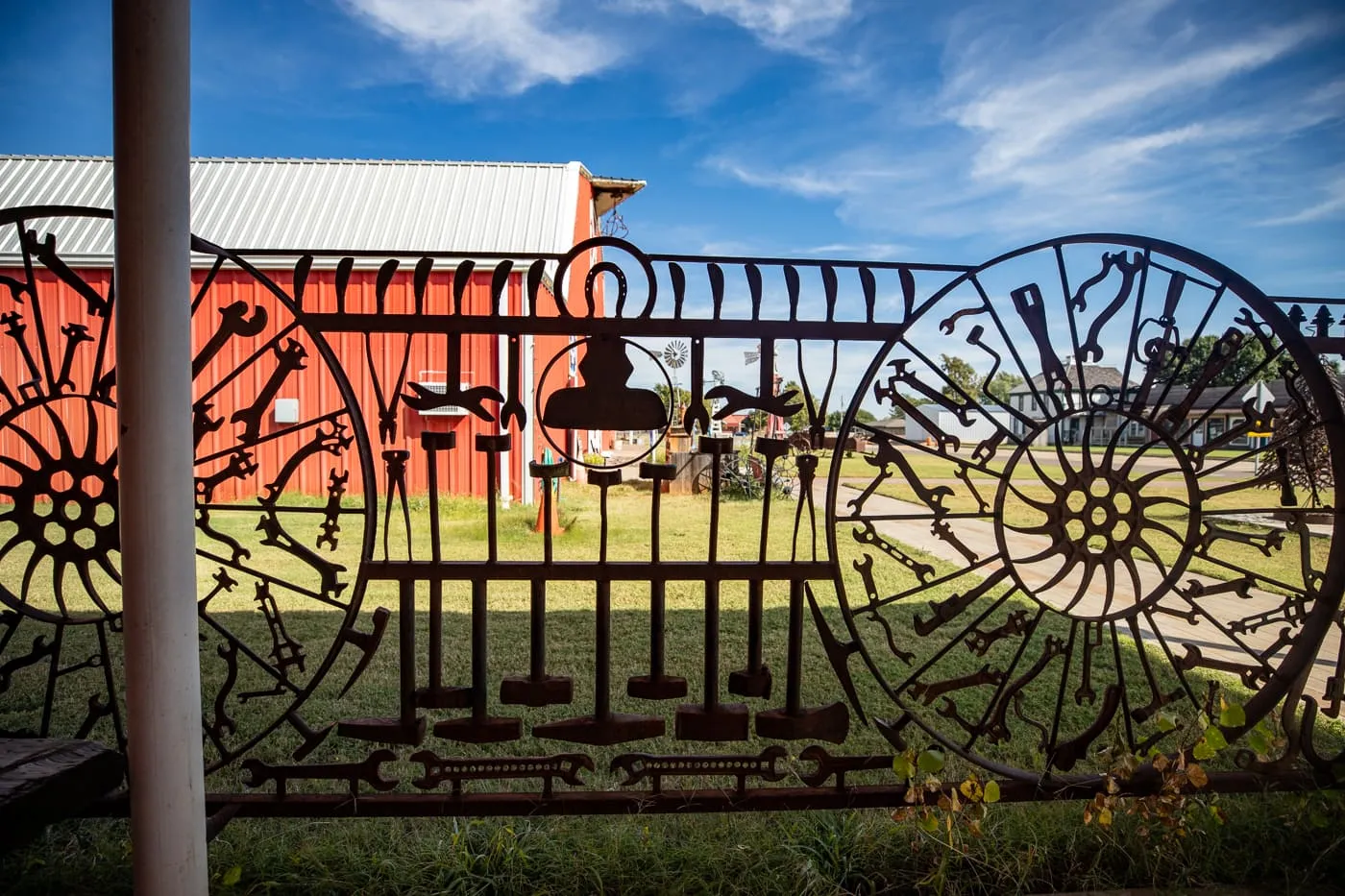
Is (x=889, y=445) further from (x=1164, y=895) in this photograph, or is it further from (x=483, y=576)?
(x=1164, y=895)

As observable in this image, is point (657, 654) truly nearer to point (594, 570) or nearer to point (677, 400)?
point (594, 570)

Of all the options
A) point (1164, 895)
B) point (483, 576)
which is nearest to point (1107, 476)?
point (1164, 895)

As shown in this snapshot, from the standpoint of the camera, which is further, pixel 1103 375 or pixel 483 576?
pixel 1103 375

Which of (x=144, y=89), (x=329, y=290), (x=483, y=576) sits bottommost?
(x=483, y=576)

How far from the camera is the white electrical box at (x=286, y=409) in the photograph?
24.4 ft

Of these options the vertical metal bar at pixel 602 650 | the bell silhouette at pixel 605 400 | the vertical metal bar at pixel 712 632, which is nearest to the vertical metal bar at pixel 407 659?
the vertical metal bar at pixel 602 650

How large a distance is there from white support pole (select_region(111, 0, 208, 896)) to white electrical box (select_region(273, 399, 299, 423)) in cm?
674

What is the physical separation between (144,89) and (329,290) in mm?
6766

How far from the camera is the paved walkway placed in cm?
200

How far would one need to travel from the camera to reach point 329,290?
295 inches

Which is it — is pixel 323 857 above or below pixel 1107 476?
below

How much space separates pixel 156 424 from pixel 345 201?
8.47 metres

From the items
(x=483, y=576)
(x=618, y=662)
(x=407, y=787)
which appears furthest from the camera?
(x=618, y=662)

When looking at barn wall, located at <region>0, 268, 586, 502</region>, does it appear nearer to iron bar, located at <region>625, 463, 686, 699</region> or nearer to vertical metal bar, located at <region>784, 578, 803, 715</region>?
iron bar, located at <region>625, 463, 686, 699</region>
